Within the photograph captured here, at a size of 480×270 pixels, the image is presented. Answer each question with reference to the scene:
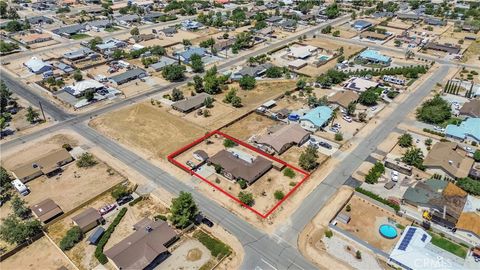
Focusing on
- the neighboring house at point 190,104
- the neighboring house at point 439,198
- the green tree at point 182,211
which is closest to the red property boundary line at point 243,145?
the green tree at point 182,211

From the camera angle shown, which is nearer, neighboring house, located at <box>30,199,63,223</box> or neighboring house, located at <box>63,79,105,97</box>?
neighboring house, located at <box>30,199,63,223</box>

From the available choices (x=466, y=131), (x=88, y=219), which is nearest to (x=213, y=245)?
(x=88, y=219)

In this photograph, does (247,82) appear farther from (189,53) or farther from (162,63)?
(162,63)

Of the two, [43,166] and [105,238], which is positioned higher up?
[43,166]

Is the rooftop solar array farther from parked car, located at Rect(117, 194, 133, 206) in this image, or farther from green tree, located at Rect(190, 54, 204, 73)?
green tree, located at Rect(190, 54, 204, 73)

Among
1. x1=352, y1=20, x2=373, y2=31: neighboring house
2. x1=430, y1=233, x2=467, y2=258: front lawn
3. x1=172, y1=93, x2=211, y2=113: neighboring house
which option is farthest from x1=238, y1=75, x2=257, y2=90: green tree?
x1=352, y1=20, x2=373, y2=31: neighboring house
